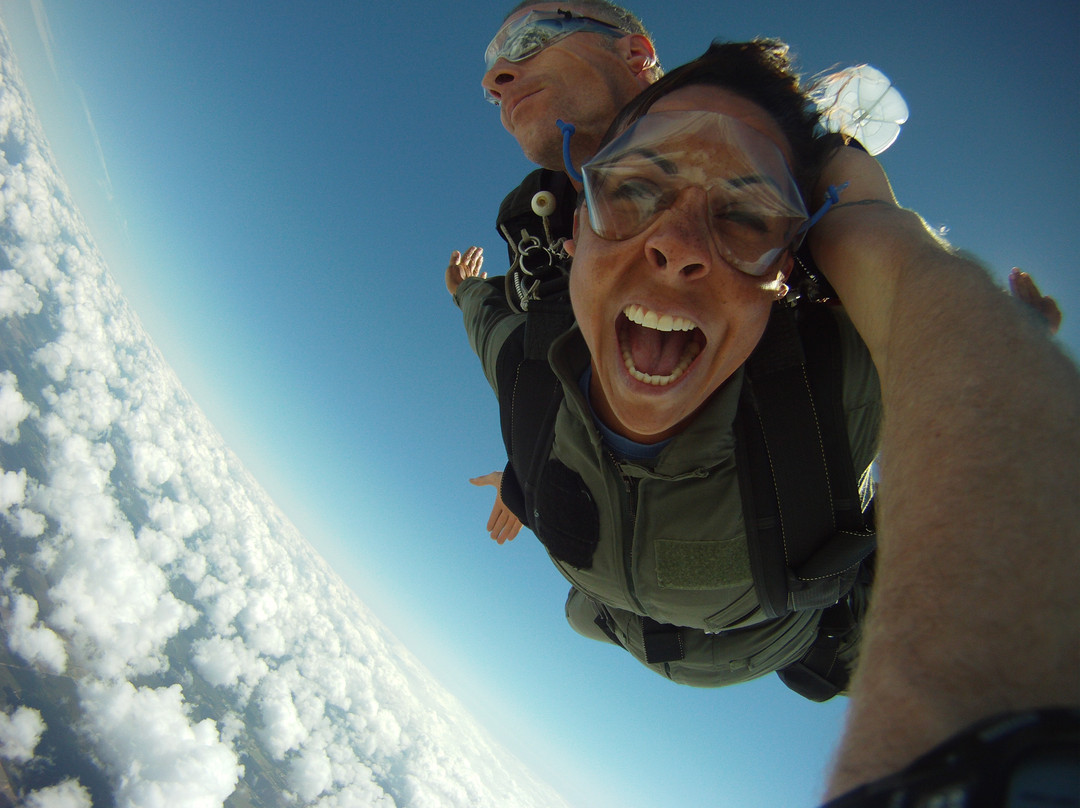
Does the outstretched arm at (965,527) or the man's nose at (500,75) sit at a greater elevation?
the man's nose at (500,75)

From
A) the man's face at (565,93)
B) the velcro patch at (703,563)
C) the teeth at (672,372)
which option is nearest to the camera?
the teeth at (672,372)

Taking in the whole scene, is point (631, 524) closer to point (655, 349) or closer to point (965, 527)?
point (655, 349)

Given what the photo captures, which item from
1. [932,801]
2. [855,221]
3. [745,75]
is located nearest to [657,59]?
[745,75]

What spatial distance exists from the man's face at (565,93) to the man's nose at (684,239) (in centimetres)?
106

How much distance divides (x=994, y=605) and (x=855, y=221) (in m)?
1.24

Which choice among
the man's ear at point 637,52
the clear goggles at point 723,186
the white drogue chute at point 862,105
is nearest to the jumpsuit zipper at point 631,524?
the clear goggles at point 723,186

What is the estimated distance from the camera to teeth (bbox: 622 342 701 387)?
171 centimetres

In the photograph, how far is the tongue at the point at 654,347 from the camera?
6.06 ft

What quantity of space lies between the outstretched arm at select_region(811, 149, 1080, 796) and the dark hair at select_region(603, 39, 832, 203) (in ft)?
3.24

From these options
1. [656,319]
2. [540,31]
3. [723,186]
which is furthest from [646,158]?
[540,31]

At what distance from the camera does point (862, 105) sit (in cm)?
226

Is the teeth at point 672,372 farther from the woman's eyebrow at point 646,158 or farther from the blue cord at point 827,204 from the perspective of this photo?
the woman's eyebrow at point 646,158

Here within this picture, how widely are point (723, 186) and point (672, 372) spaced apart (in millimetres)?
681

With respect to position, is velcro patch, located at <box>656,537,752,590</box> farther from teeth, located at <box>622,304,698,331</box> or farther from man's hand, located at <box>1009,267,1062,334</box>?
man's hand, located at <box>1009,267,1062,334</box>
